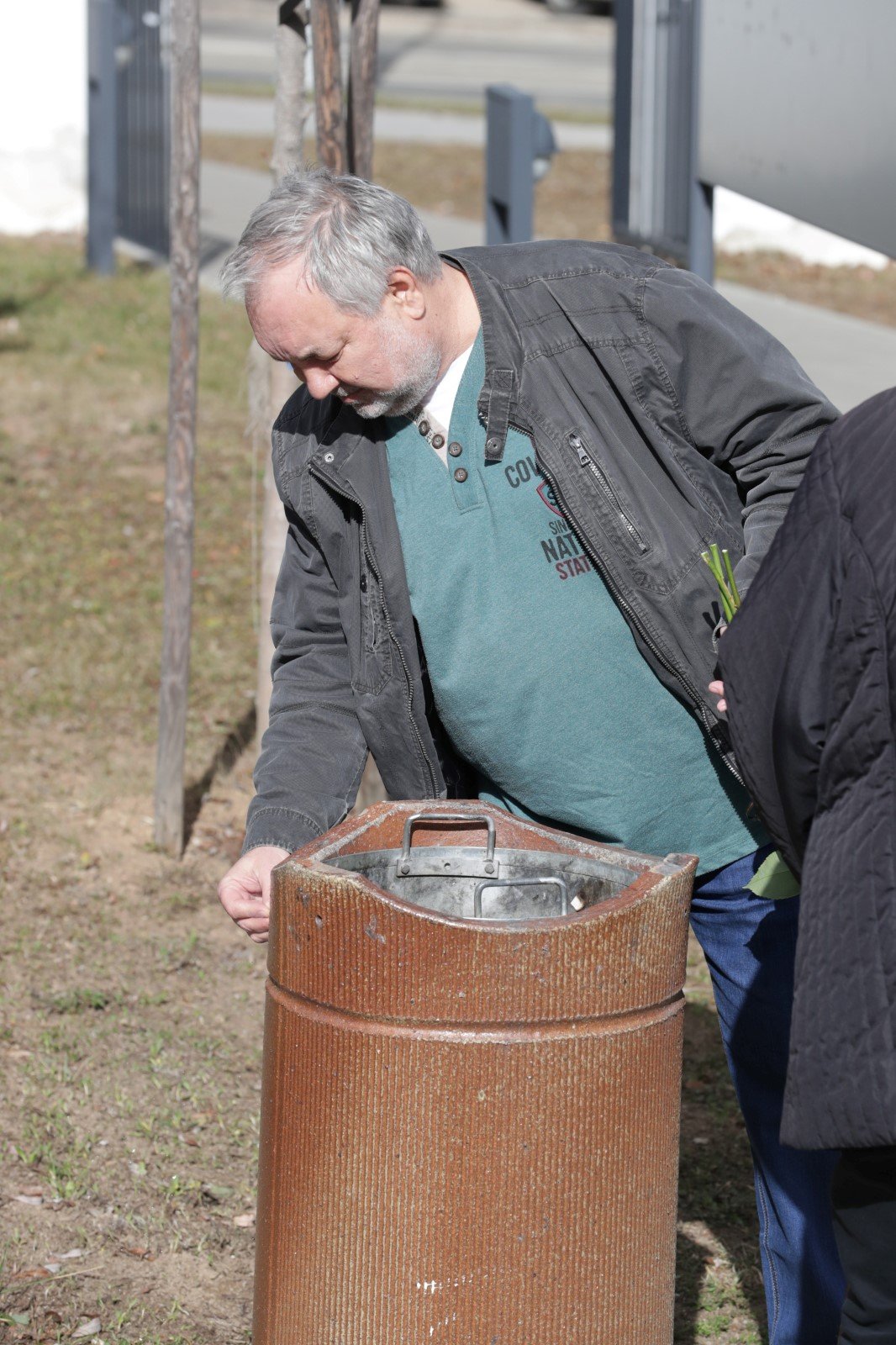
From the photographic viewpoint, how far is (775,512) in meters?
2.33

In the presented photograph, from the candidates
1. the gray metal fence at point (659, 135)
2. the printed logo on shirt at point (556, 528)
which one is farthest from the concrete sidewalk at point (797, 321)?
the printed logo on shirt at point (556, 528)

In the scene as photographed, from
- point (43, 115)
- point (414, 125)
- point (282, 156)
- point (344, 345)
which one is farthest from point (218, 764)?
point (414, 125)

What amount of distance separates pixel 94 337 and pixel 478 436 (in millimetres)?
8925

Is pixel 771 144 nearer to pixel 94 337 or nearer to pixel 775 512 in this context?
pixel 775 512

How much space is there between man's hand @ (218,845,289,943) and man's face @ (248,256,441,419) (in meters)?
0.66

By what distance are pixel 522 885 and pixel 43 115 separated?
12.6 meters

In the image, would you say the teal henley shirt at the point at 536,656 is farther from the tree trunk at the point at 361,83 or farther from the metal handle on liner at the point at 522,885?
the tree trunk at the point at 361,83

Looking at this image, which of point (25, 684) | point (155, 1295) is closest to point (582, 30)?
point (25, 684)

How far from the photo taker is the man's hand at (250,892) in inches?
92.7

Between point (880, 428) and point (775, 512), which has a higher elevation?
point (880, 428)

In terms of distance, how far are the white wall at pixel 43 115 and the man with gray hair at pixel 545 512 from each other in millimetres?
11516

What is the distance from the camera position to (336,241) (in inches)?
89.7

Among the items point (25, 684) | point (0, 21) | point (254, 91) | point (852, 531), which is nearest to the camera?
point (852, 531)

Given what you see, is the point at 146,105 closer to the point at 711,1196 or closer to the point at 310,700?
the point at 711,1196
